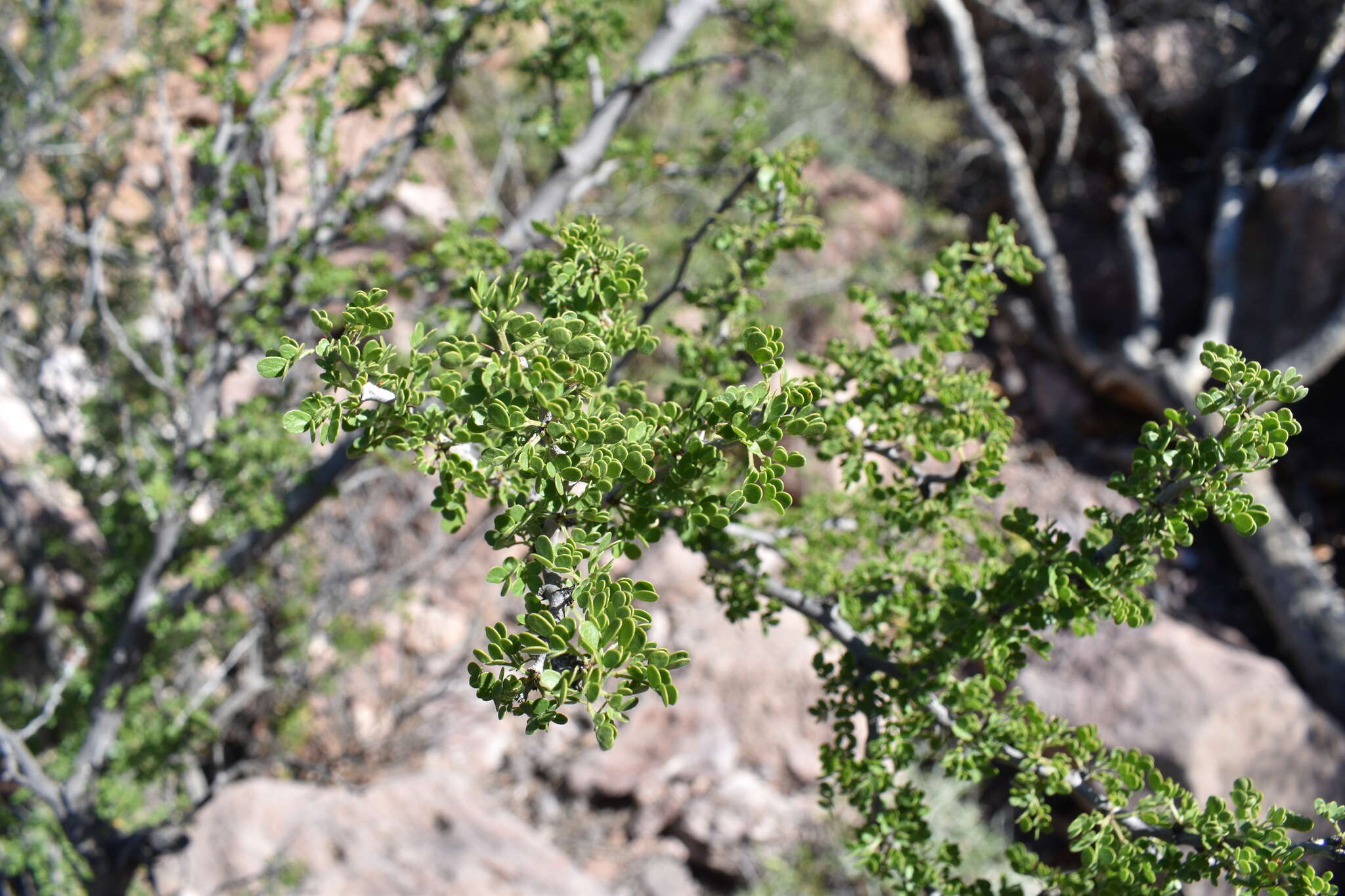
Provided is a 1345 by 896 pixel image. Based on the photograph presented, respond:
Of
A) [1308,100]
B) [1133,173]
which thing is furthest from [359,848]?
[1308,100]

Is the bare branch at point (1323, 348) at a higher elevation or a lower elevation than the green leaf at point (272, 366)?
higher

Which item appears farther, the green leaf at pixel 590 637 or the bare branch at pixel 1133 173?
the bare branch at pixel 1133 173

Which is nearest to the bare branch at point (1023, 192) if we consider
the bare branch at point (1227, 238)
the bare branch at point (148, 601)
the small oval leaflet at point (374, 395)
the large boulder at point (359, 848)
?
the bare branch at point (1227, 238)

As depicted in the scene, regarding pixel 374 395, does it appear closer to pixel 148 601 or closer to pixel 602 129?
pixel 602 129

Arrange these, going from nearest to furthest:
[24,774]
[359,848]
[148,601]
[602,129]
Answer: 1. [24,774]
2. [602,129]
3. [148,601]
4. [359,848]

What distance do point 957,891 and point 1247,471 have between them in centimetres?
97

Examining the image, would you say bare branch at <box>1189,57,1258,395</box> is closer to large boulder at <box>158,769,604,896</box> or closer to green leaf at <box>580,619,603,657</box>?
large boulder at <box>158,769,604,896</box>

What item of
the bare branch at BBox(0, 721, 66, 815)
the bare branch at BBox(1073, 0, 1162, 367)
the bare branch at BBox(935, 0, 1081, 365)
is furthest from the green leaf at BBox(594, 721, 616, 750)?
the bare branch at BBox(935, 0, 1081, 365)

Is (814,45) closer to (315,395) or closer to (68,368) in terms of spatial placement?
(68,368)

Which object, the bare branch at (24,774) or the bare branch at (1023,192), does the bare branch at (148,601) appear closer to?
the bare branch at (24,774)

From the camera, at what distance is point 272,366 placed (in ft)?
3.71

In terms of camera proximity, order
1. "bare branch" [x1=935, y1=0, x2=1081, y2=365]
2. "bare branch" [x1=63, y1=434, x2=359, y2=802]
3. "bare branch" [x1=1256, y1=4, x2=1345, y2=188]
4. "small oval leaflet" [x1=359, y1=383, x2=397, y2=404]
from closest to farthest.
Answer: "small oval leaflet" [x1=359, y1=383, x2=397, y2=404]
"bare branch" [x1=63, y1=434, x2=359, y2=802]
"bare branch" [x1=1256, y1=4, x2=1345, y2=188]
"bare branch" [x1=935, y1=0, x2=1081, y2=365]

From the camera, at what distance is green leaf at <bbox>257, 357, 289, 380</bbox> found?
1.11m

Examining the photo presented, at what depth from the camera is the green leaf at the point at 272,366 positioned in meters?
1.11
